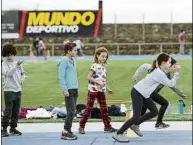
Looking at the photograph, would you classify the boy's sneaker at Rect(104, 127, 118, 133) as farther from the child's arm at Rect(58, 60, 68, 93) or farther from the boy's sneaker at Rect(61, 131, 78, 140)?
the child's arm at Rect(58, 60, 68, 93)

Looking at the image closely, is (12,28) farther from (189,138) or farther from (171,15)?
(189,138)

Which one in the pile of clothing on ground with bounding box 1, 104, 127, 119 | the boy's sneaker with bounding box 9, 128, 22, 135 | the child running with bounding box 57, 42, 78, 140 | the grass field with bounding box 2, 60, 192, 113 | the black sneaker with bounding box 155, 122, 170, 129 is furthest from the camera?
the grass field with bounding box 2, 60, 192, 113

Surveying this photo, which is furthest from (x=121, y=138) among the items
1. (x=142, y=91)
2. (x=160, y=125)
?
(x=160, y=125)

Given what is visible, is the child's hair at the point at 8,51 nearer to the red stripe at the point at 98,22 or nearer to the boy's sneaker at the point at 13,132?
the boy's sneaker at the point at 13,132

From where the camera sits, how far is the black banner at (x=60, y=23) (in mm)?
49219

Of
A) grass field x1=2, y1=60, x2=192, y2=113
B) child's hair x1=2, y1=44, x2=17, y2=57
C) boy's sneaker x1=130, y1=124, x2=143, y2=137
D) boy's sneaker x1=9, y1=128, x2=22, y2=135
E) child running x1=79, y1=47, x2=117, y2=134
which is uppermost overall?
child's hair x1=2, y1=44, x2=17, y2=57

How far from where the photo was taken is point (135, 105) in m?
9.04

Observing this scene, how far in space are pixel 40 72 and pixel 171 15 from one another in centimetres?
2205

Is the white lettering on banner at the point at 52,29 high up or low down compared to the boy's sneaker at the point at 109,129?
up

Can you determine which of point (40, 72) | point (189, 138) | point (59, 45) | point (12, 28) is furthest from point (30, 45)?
point (189, 138)

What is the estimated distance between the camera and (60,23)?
5038 cm

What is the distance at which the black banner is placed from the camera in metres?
49.2

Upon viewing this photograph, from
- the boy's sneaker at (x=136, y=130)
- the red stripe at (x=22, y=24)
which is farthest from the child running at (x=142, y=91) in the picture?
the red stripe at (x=22, y=24)

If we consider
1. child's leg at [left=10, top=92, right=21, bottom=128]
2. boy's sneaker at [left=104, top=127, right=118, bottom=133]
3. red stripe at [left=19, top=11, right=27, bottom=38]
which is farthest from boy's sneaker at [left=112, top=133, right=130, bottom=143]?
red stripe at [left=19, top=11, right=27, bottom=38]
